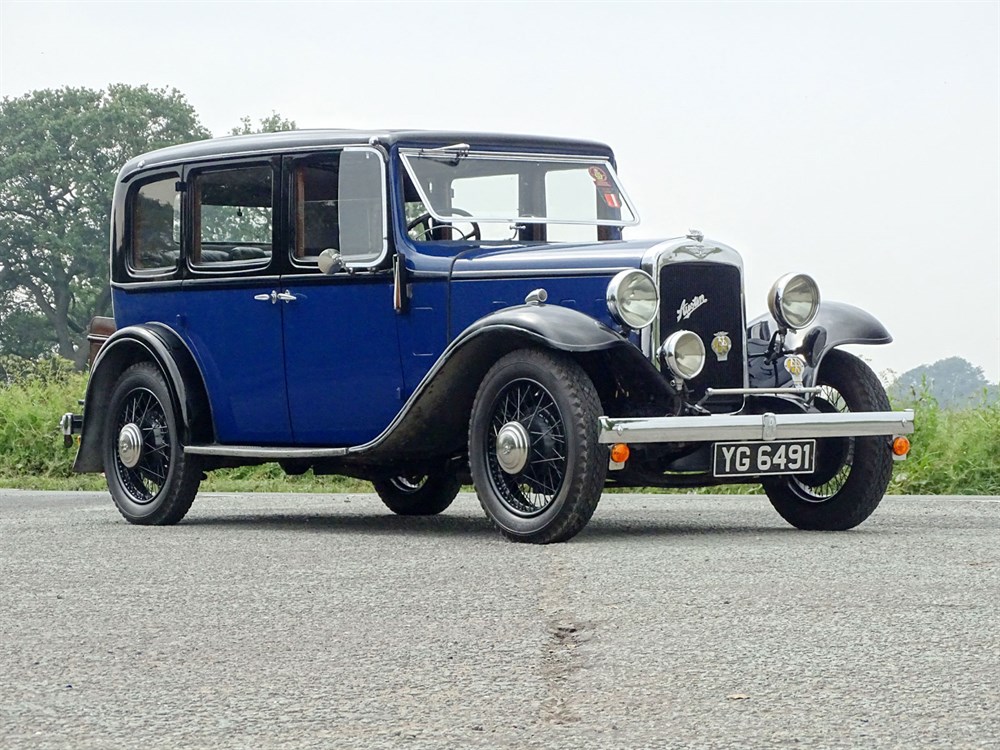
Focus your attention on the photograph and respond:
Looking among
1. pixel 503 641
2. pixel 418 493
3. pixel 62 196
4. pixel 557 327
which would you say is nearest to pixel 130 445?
pixel 418 493

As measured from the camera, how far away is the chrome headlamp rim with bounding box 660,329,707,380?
7.67m

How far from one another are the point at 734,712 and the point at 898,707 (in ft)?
1.29

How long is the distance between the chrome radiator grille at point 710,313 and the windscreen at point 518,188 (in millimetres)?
1228

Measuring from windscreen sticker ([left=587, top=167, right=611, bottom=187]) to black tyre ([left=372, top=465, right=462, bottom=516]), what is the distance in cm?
203

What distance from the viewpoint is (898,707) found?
154 inches

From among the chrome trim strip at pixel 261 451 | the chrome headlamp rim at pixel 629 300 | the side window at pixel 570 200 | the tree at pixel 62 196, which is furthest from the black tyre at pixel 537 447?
the tree at pixel 62 196

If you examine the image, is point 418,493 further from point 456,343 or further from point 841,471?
point 841,471

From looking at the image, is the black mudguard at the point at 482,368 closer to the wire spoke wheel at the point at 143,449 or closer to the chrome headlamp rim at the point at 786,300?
the chrome headlamp rim at the point at 786,300

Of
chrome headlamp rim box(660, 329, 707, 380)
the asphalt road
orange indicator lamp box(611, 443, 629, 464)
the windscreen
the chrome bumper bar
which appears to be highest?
the windscreen

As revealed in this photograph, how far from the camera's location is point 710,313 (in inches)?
316

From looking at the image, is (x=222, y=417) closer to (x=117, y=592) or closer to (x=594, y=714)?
(x=117, y=592)

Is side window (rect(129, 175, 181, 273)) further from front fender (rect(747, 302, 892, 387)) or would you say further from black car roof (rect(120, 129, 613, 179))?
front fender (rect(747, 302, 892, 387))

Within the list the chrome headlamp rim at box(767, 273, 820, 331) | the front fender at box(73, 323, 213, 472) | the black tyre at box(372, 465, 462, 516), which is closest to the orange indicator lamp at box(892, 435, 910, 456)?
the chrome headlamp rim at box(767, 273, 820, 331)

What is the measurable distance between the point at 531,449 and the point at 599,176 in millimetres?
2454
